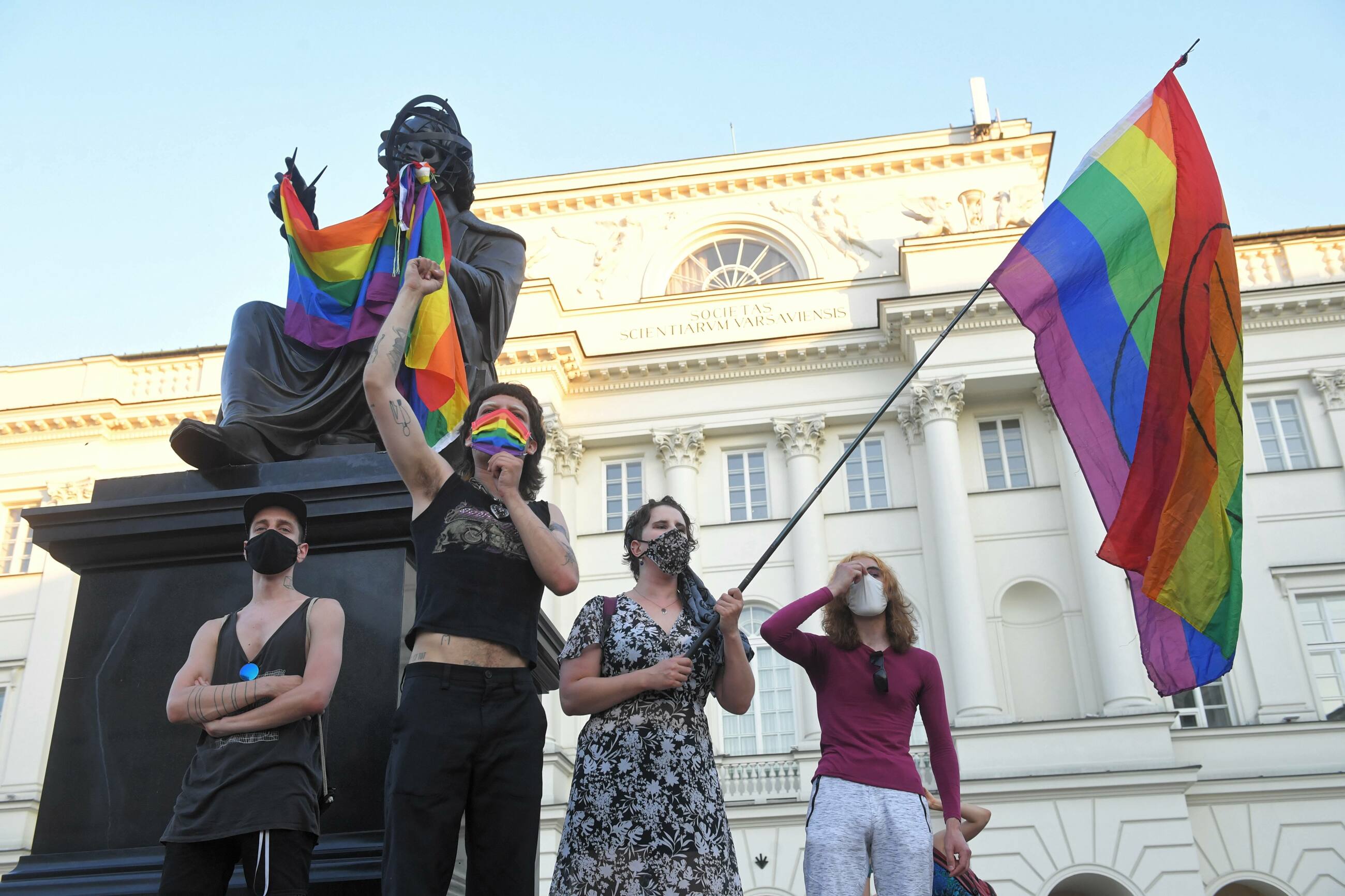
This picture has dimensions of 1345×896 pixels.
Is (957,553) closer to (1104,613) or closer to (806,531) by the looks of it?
(1104,613)

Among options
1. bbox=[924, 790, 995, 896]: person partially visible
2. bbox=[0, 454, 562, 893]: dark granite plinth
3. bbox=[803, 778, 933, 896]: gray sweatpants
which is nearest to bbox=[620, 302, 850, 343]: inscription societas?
bbox=[0, 454, 562, 893]: dark granite plinth

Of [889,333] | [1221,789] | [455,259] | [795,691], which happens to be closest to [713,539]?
[795,691]

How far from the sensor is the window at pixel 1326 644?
63.0 ft

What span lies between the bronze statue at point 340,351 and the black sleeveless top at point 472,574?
3.86 ft

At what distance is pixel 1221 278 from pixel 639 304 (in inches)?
794

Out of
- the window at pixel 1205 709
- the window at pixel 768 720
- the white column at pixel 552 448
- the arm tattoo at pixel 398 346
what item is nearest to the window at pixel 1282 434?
the window at pixel 1205 709

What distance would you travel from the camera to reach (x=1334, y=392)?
21.2 metres

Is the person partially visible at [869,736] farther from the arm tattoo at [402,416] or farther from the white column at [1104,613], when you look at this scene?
the white column at [1104,613]

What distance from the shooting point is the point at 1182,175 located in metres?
4.89

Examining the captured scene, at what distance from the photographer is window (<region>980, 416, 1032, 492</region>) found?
71.9 ft

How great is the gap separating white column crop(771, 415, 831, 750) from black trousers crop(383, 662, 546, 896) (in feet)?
55.0

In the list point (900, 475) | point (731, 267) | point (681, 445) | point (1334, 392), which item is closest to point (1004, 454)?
point (900, 475)

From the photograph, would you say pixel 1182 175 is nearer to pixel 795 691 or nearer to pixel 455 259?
pixel 455 259

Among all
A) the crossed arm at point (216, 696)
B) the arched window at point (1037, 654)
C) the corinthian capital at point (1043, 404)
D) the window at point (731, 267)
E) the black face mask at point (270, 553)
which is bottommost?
the crossed arm at point (216, 696)
